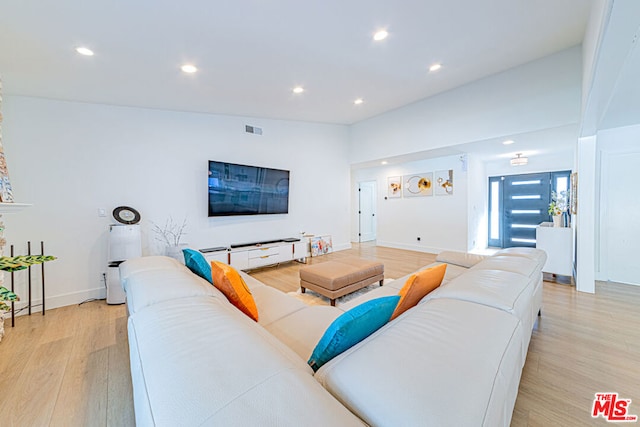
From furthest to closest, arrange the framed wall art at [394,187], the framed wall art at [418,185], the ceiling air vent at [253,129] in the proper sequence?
the framed wall art at [394,187]
the framed wall art at [418,185]
the ceiling air vent at [253,129]

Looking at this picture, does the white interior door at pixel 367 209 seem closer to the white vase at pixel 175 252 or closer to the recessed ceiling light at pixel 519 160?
the recessed ceiling light at pixel 519 160

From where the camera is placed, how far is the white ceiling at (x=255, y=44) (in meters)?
1.95

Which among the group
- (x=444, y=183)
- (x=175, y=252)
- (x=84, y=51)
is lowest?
(x=175, y=252)

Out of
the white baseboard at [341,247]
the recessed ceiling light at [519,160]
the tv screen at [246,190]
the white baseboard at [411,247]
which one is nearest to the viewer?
the tv screen at [246,190]

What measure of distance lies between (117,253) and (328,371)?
3412mm

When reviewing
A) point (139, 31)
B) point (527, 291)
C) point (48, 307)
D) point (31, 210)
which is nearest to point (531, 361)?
point (527, 291)

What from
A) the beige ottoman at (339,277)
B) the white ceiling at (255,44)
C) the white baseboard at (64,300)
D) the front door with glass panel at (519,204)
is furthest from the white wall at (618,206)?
the white baseboard at (64,300)

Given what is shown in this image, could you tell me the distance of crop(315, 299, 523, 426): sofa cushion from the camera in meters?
0.60

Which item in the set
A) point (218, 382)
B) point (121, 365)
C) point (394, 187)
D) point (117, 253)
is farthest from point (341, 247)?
point (218, 382)

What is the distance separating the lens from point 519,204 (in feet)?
18.8

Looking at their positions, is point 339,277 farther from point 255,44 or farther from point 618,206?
point 618,206

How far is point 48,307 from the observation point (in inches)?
116

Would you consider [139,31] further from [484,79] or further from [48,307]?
[484,79]

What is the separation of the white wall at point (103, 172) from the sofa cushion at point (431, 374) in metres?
3.83
